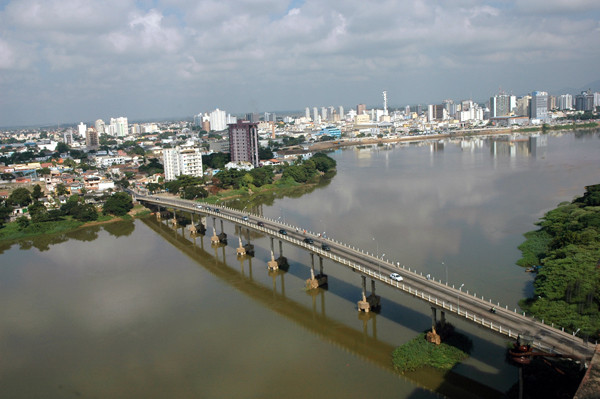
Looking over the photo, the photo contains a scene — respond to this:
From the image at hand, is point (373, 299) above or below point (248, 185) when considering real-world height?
below

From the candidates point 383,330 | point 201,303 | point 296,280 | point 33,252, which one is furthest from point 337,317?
point 33,252

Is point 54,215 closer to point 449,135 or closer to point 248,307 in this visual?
point 248,307

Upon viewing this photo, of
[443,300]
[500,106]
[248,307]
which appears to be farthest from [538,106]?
[443,300]

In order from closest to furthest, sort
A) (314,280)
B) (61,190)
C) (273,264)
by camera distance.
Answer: (314,280) → (273,264) → (61,190)

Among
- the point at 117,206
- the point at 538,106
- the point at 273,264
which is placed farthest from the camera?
the point at 538,106

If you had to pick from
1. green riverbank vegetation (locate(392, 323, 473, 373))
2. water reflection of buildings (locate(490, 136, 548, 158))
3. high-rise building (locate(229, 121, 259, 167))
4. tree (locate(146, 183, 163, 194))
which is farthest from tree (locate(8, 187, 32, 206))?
water reflection of buildings (locate(490, 136, 548, 158))

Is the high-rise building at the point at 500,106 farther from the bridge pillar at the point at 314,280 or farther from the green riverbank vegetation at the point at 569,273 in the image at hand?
the bridge pillar at the point at 314,280

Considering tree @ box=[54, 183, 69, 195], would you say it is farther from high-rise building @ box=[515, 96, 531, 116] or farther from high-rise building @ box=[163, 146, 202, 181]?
high-rise building @ box=[515, 96, 531, 116]
